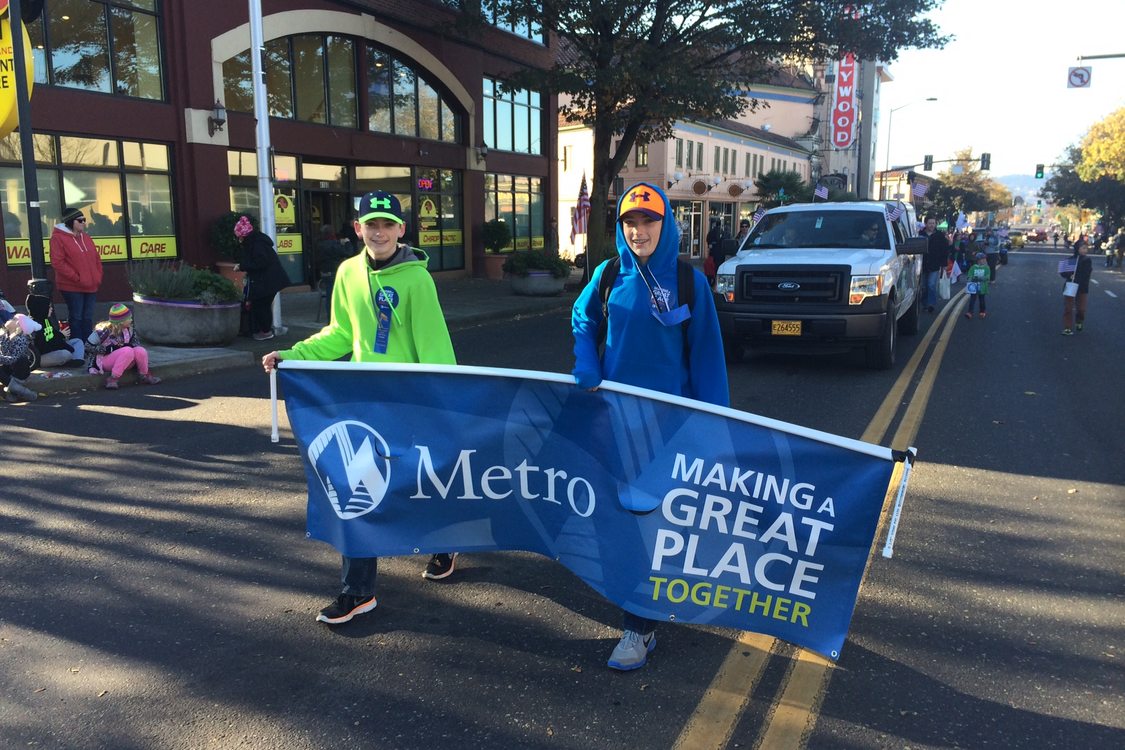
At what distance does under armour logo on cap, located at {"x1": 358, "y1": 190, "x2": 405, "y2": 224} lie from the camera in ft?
11.8

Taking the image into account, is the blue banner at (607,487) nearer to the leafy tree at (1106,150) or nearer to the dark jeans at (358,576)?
the dark jeans at (358,576)

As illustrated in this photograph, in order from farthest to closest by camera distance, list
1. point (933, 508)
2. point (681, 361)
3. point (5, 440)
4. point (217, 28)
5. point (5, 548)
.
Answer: point (217, 28), point (5, 440), point (933, 508), point (5, 548), point (681, 361)

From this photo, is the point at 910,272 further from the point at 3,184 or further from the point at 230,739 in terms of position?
the point at 3,184

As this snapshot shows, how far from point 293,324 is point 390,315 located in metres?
11.2

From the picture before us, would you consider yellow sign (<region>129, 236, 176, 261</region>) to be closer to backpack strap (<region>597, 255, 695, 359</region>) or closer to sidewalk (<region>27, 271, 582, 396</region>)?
sidewalk (<region>27, 271, 582, 396</region>)

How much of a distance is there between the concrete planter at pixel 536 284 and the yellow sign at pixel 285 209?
5420 millimetres

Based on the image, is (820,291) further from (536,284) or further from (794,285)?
(536,284)

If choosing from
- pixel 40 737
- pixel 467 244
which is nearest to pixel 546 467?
pixel 40 737

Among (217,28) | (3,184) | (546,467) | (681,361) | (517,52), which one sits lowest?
(546,467)

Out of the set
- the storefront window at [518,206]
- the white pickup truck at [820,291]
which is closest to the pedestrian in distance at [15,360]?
the white pickup truck at [820,291]

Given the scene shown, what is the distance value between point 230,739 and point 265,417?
5.22m

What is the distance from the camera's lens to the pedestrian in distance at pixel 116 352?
29.7ft

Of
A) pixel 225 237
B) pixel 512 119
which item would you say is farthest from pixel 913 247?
pixel 512 119

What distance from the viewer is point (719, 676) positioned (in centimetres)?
329
